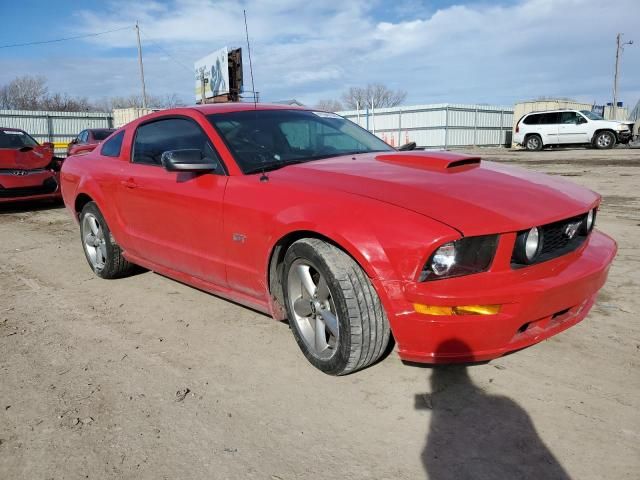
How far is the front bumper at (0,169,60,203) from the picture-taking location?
857 cm

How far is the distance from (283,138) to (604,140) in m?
22.2

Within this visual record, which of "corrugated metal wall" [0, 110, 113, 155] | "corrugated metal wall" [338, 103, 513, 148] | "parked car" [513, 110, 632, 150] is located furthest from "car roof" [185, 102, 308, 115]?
"corrugated metal wall" [0, 110, 113, 155]

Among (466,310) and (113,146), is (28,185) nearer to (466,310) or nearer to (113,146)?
(113,146)

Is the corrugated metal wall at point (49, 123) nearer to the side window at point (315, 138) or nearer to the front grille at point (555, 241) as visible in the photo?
the side window at point (315, 138)

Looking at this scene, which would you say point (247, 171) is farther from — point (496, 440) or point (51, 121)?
point (51, 121)

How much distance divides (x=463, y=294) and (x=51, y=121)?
3531 cm

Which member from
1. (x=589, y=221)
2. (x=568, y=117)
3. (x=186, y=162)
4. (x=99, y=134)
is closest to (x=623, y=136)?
(x=568, y=117)

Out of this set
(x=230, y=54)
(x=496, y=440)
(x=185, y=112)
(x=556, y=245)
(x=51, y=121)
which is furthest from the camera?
(x=51, y=121)

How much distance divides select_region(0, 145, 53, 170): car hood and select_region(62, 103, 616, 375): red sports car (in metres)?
5.81

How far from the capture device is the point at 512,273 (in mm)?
2371

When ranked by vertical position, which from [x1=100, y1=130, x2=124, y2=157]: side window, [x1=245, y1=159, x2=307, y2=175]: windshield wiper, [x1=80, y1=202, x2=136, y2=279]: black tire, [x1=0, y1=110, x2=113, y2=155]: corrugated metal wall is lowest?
[x1=80, y1=202, x2=136, y2=279]: black tire

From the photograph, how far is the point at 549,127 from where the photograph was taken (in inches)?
912

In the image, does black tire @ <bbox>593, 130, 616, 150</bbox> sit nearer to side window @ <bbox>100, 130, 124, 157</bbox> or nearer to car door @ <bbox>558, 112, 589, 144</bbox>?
car door @ <bbox>558, 112, 589, 144</bbox>

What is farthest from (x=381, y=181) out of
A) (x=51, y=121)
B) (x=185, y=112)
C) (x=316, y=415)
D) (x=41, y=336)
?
(x=51, y=121)
